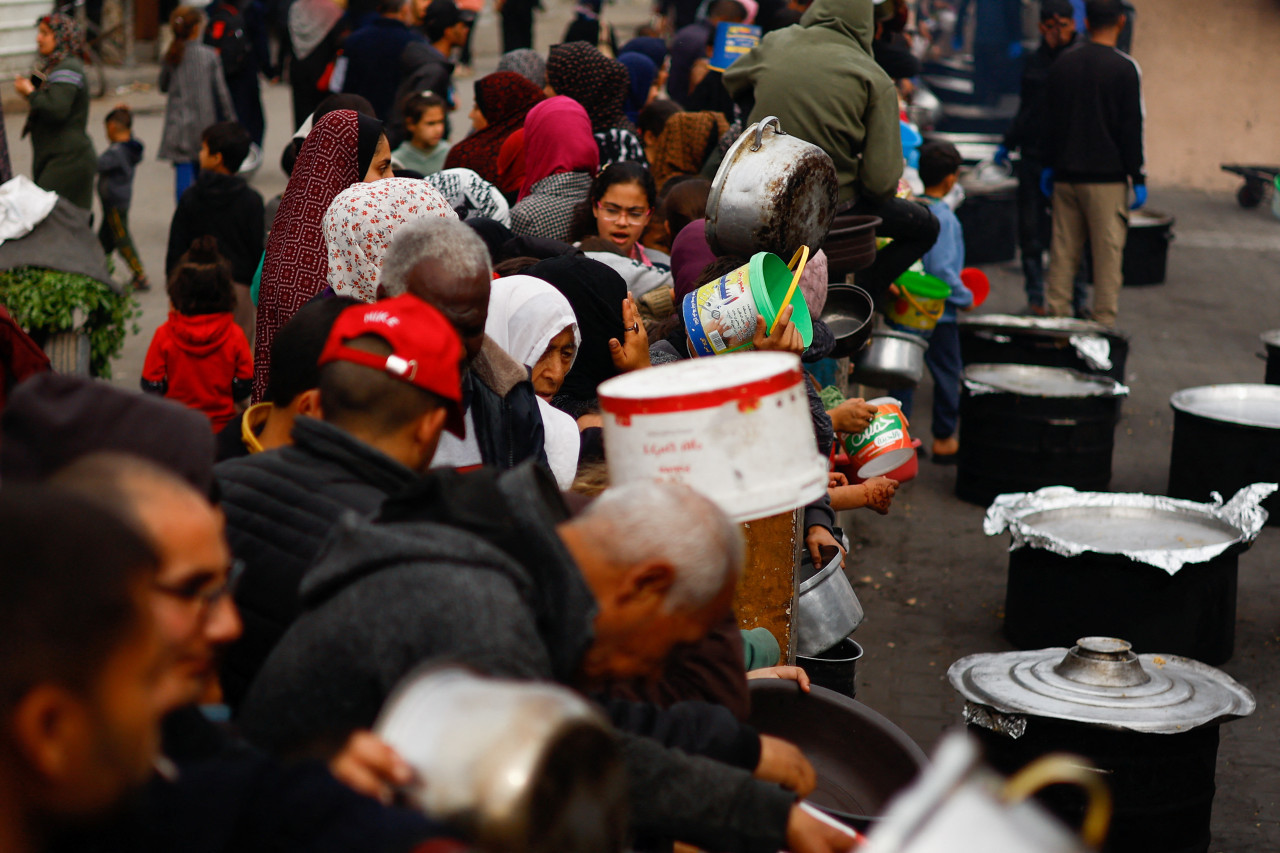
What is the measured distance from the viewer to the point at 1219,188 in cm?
1634

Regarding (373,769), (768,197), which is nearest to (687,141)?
(768,197)

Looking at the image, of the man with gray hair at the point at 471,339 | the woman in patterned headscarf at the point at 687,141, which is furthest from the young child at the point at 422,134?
the man with gray hair at the point at 471,339

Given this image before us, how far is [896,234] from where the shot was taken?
6191mm

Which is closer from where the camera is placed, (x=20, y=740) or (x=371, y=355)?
(x=20, y=740)

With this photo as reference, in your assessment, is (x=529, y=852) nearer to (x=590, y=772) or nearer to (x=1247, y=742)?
(x=590, y=772)

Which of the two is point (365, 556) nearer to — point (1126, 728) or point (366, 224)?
point (366, 224)

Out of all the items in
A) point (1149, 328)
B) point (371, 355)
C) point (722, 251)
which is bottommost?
point (1149, 328)

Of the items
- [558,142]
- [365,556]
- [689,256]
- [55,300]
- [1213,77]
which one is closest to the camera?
[365,556]

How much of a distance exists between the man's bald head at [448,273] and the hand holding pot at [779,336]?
30.8 inches

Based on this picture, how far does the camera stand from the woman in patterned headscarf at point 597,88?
615cm

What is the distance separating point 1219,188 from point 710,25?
8.86 m

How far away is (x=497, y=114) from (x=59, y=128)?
3808mm

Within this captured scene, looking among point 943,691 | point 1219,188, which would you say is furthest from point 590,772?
point 1219,188

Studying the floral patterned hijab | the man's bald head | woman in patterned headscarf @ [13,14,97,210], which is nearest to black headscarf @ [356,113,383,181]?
the man's bald head
